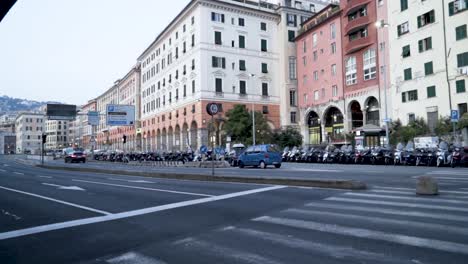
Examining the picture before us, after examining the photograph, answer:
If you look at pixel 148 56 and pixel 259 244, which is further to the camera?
pixel 148 56

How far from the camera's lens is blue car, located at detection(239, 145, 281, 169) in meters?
26.0

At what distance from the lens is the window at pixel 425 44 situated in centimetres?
3653

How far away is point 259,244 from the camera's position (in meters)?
5.50

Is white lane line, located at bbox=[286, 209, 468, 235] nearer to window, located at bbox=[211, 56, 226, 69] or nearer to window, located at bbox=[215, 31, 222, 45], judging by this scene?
window, located at bbox=[211, 56, 226, 69]

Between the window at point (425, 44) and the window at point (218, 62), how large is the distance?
26.4 meters

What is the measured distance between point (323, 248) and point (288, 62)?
180 feet

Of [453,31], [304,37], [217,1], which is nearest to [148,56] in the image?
[217,1]

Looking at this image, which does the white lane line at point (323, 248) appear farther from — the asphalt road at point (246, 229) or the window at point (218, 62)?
the window at point (218, 62)

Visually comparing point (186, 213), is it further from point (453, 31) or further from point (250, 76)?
point (250, 76)

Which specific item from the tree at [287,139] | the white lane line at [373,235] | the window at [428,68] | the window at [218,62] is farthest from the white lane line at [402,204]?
the window at [218,62]

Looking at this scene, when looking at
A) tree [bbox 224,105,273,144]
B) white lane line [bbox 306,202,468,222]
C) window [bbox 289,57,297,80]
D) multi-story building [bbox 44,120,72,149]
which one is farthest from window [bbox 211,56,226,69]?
multi-story building [bbox 44,120,72,149]

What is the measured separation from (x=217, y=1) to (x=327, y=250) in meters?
51.9

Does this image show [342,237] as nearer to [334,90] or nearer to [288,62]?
[334,90]

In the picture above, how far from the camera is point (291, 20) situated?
5916 centimetres
